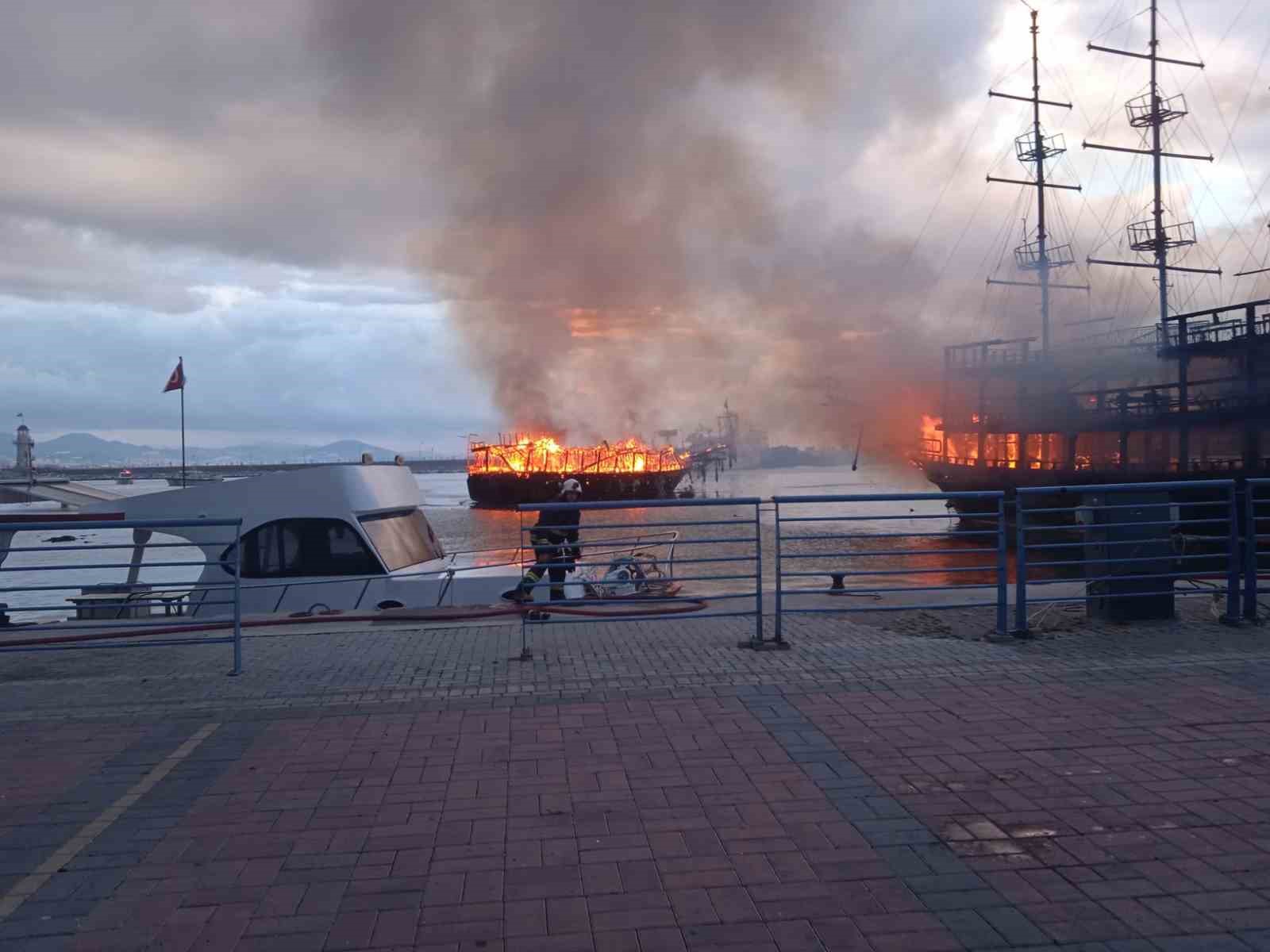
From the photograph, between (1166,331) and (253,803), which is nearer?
(253,803)

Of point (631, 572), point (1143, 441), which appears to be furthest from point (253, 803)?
point (1143, 441)

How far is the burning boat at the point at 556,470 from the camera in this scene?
7575 cm

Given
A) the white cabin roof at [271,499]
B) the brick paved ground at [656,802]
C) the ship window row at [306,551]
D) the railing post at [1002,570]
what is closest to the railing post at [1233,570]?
the brick paved ground at [656,802]

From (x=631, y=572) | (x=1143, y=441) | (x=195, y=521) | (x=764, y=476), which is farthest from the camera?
(x=764, y=476)

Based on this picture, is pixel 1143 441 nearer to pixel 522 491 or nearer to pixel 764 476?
pixel 522 491

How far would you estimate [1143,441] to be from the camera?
1545 inches

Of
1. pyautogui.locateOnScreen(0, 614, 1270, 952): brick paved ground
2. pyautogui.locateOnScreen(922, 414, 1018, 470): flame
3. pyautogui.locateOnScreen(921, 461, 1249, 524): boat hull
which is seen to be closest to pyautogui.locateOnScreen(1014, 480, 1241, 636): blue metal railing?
pyautogui.locateOnScreen(0, 614, 1270, 952): brick paved ground

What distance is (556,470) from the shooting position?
78.2 metres

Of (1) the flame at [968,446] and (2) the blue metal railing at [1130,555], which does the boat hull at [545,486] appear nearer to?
(1) the flame at [968,446]

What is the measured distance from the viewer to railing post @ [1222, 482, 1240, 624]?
793 centimetres

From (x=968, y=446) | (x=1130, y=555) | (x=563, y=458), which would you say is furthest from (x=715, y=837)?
(x=563, y=458)

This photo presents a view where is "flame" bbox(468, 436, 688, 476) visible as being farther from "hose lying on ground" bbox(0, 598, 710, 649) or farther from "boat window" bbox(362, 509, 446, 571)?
"hose lying on ground" bbox(0, 598, 710, 649)

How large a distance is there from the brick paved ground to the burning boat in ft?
212

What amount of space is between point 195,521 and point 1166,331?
42707 millimetres
